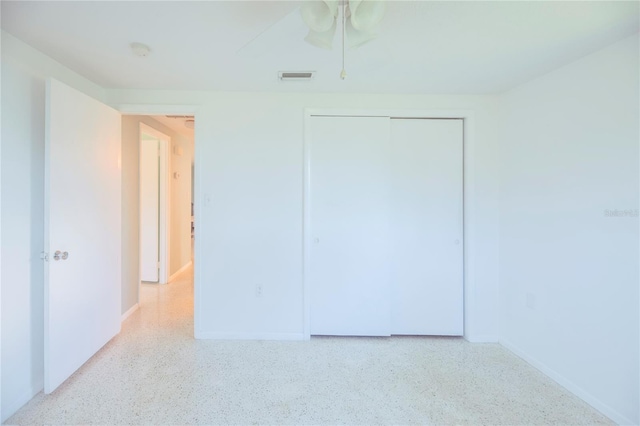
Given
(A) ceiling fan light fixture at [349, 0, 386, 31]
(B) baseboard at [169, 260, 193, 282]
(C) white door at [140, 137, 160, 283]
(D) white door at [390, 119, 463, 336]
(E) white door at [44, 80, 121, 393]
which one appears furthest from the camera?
→ (B) baseboard at [169, 260, 193, 282]

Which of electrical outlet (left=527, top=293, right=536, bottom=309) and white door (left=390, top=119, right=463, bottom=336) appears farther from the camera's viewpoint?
white door (left=390, top=119, right=463, bottom=336)

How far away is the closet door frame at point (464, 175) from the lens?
2.46 meters

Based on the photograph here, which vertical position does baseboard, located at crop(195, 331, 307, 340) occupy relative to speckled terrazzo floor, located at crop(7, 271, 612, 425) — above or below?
above

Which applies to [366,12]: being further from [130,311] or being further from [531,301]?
[130,311]

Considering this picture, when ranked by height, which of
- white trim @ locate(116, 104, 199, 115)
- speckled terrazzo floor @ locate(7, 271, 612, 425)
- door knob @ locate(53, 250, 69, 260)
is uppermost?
white trim @ locate(116, 104, 199, 115)

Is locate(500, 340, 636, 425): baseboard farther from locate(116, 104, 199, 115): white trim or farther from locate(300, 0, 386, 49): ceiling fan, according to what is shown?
locate(116, 104, 199, 115): white trim

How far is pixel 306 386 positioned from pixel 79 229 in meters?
2.00

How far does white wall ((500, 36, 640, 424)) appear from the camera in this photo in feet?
5.16

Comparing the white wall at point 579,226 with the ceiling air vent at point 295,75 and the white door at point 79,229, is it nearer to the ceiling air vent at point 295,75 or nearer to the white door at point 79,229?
the ceiling air vent at point 295,75

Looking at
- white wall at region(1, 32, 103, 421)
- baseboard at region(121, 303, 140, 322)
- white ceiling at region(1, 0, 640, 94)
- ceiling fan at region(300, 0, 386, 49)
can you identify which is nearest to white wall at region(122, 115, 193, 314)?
baseboard at region(121, 303, 140, 322)

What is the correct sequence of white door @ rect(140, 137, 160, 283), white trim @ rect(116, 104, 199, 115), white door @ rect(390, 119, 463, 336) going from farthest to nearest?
white door @ rect(140, 137, 160, 283) < white door @ rect(390, 119, 463, 336) < white trim @ rect(116, 104, 199, 115)

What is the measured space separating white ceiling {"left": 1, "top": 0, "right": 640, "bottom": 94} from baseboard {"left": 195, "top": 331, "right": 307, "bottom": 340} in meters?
2.21

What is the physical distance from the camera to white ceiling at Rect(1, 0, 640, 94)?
4.37 feet

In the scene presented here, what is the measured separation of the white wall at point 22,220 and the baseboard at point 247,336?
3.46 ft
